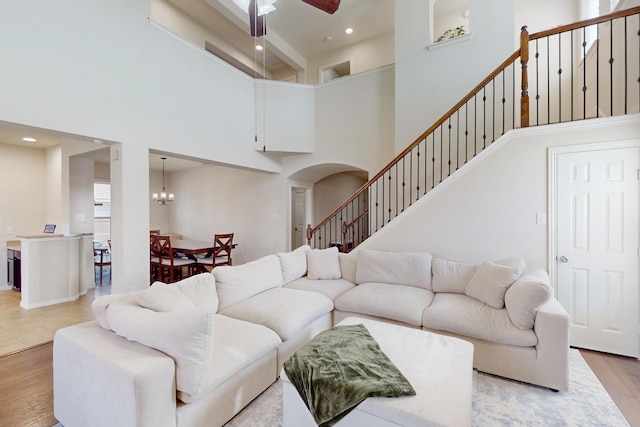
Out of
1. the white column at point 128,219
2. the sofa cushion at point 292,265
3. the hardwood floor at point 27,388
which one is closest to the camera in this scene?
the hardwood floor at point 27,388

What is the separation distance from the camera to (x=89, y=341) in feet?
5.43

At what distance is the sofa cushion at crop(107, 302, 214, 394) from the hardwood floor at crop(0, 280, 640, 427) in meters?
1.13

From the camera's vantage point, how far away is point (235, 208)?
7.28m

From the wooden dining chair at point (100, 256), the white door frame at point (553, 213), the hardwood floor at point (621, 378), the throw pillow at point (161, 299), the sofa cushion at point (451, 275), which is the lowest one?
the hardwood floor at point (621, 378)

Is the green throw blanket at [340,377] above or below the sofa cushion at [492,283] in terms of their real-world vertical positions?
below

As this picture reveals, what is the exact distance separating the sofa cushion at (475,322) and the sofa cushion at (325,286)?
0.99 meters

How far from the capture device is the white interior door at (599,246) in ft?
8.69

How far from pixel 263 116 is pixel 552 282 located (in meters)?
5.23

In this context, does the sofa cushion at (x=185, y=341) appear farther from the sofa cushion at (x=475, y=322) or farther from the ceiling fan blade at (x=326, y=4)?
the ceiling fan blade at (x=326, y=4)

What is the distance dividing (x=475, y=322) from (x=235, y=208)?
6.03m

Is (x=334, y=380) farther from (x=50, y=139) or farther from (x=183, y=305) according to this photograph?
(x=50, y=139)

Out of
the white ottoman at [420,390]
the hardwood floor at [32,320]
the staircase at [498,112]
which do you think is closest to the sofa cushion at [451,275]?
the white ottoman at [420,390]

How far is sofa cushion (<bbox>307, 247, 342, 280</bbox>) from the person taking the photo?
12.2 ft

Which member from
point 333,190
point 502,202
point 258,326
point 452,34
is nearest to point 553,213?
Result: point 502,202
